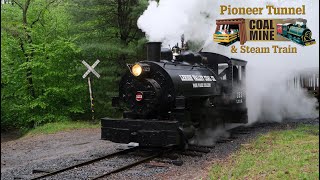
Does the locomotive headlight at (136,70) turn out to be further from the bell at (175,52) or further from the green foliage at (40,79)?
the green foliage at (40,79)

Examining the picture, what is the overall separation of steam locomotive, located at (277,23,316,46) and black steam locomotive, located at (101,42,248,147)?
548 centimetres

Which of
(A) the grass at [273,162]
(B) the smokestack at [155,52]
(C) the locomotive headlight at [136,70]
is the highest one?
(B) the smokestack at [155,52]

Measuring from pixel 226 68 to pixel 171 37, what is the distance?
1.98m

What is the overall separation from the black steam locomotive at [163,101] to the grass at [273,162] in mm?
1325

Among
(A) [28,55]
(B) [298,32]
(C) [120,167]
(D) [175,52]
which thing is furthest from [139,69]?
(A) [28,55]

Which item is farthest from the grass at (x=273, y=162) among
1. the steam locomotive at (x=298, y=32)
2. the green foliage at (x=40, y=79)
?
the green foliage at (x=40, y=79)

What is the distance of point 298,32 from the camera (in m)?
14.7

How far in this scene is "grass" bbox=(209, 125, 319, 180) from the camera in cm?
565

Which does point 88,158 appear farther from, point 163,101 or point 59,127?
point 59,127

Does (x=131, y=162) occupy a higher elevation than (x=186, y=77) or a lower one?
lower

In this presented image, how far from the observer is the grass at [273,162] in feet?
18.5

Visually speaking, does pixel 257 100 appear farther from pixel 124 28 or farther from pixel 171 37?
pixel 124 28

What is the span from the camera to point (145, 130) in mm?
8172

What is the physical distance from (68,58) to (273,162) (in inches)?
528
